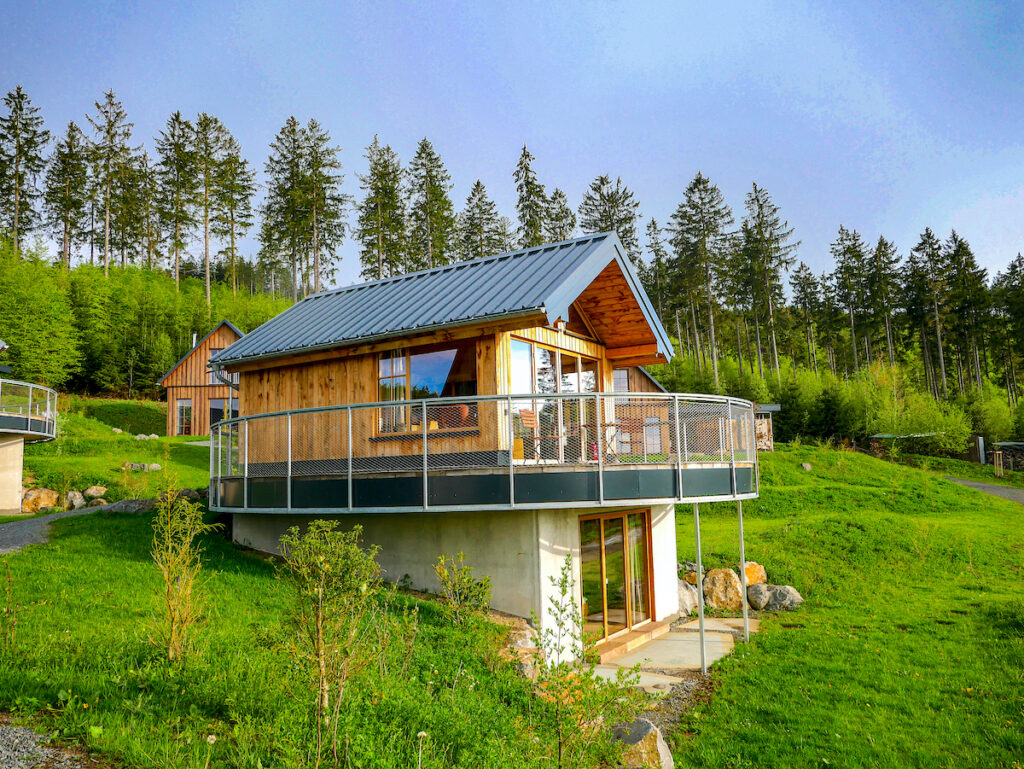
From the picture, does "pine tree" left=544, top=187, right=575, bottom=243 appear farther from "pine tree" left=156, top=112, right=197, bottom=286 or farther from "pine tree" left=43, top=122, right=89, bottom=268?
"pine tree" left=43, top=122, right=89, bottom=268

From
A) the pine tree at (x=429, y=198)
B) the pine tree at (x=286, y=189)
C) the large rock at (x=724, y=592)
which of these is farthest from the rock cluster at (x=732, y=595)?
the pine tree at (x=286, y=189)

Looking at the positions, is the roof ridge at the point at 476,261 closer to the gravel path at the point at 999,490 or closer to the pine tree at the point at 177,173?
the gravel path at the point at 999,490

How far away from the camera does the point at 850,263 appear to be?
5844 centimetres

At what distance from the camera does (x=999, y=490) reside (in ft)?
102

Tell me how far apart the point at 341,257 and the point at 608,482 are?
4056cm

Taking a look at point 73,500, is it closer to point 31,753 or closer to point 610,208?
point 31,753

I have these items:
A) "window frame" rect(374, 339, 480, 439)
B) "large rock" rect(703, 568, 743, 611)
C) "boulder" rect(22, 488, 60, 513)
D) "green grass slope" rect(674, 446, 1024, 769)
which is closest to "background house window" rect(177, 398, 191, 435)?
"boulder" rect(22, 488, 60, 513)

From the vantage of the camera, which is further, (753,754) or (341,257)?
(341,257)

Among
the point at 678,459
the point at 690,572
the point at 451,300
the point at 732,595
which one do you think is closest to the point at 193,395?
the point at 451,300

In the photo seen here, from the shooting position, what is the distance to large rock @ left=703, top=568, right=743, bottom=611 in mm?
15633

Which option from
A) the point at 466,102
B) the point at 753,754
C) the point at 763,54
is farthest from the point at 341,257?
the point at 753,754

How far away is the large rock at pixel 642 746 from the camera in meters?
7.05

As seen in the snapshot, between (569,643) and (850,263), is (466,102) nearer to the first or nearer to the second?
(569,643)

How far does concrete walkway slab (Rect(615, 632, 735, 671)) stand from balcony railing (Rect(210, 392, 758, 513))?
2892 mm
